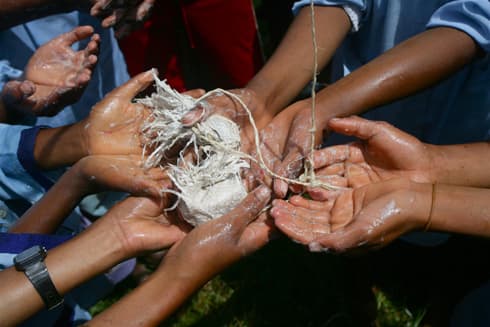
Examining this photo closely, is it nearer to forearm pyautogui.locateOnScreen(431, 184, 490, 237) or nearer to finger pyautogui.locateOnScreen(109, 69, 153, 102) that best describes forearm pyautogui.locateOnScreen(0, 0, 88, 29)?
finger pyautogui.locateOnScreen(109, 69, 153, 102)

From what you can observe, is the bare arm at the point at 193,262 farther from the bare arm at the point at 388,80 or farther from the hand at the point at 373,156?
the hand at the point at 373,156

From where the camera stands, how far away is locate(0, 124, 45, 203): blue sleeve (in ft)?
9.50

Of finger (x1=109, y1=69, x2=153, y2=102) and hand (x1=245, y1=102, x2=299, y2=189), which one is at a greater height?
finger (x1=109, y1=69, x2=153, y2=102)

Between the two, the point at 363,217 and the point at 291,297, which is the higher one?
the point at 363,217

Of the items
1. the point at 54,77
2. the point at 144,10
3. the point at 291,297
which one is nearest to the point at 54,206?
the point at 54,77

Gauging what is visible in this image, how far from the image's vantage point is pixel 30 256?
2340 millimetres

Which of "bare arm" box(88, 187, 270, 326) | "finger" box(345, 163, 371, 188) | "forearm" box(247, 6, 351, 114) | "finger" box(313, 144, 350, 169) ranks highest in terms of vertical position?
"forearm" box(247, 6, 351, 114)

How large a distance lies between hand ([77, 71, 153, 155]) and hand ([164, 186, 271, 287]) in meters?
0.78

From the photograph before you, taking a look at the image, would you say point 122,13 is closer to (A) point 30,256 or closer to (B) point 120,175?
(B) point 120,175

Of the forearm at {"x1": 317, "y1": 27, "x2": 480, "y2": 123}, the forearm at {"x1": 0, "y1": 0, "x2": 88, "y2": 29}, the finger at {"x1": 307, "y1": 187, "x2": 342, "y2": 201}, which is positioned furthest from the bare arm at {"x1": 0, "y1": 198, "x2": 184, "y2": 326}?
the forearm at {"x1": 0, "y1": 0, "x2": 88, "y2": 29}

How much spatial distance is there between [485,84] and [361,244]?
1199mm

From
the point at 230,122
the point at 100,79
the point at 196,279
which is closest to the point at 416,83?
the point at 230,122

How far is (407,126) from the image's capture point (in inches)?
117

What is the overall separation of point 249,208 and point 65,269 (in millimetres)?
1009
